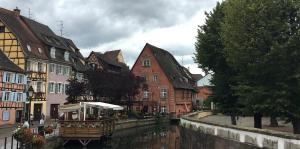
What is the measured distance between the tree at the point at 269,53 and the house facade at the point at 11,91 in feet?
101

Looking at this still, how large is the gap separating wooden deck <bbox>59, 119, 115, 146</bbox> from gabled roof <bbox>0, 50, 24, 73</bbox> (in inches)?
667

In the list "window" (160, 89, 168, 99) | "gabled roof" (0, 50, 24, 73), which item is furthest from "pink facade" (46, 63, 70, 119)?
"window" (160, 89, 168, 99)

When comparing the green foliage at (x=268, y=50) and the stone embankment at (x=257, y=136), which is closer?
the stone embankment at (x=257, y=136)

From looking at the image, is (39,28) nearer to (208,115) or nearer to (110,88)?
(110,88)

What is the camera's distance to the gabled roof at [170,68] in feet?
303

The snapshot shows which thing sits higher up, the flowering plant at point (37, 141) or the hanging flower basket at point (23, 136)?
the hanging flower basket at point (23, 136)

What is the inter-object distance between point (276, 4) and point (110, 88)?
37.7 m

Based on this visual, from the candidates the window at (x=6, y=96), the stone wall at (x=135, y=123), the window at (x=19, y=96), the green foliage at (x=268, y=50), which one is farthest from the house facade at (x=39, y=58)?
the green foliage at (x=268, y=50)

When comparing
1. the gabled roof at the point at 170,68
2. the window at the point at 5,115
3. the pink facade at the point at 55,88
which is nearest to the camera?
the window at the point at 5,115

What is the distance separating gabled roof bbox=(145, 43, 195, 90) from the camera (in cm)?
9238

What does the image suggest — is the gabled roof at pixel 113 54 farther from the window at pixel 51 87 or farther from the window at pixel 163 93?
the window at pixel 51 87

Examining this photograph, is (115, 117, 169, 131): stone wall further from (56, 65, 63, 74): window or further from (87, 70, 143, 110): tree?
(56, 65, 63, 74): window

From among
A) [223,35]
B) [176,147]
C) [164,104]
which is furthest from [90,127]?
[164,104]

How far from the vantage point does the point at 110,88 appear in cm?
6247
